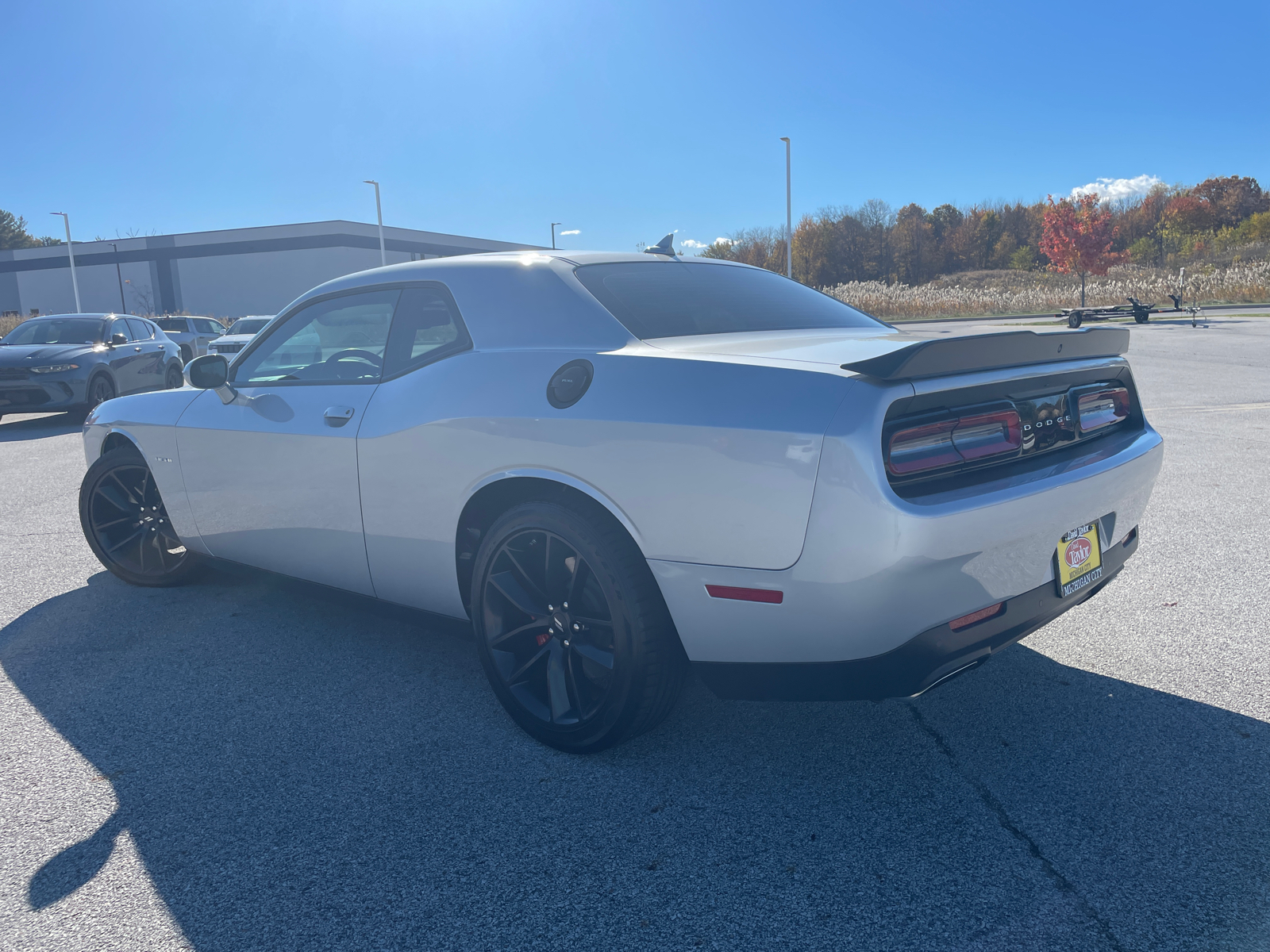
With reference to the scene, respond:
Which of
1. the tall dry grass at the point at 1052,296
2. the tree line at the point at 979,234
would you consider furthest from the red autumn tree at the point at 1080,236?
the tree line at the point at 979,234

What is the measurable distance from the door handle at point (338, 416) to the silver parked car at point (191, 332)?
18687 millimetres

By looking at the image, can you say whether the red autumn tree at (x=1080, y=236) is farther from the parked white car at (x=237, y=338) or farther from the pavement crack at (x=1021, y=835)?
the pavement crack at (x=1021, y=835)

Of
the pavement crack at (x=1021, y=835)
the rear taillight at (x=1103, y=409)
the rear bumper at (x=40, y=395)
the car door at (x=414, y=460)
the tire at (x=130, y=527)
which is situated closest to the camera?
the pavement crack at (x=1021, y=835)

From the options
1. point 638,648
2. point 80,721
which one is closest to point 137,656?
point 80,721

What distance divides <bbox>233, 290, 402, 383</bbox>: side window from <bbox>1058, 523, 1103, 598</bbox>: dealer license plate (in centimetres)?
238

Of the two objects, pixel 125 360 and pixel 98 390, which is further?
pixel 125 360

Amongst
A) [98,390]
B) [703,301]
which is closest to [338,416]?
→ [703,301]

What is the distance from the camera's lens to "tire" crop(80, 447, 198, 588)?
4465 mm

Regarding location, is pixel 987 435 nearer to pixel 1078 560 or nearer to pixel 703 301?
pixel 1078 560

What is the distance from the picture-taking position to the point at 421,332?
321cm

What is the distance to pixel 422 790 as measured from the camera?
2613 mm

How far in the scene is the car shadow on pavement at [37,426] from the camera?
11141 mm

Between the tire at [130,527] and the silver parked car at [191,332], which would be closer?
the tire at [130,527]

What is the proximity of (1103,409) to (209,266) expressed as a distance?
61772 mm
